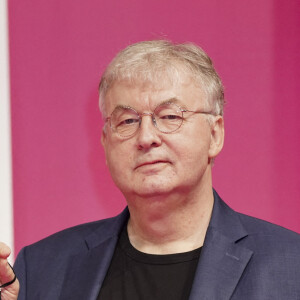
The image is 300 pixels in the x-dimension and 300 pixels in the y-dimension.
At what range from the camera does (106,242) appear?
6.37 ft

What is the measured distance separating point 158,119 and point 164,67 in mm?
159

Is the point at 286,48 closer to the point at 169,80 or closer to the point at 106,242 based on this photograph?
the point at 169,80

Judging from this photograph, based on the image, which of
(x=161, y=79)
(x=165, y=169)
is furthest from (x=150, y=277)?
(x=161, y=79)

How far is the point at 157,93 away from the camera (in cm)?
178

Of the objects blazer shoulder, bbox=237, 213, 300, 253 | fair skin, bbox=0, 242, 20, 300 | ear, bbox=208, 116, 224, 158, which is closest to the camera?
fair skin, bbox=0, 242, 20, 300

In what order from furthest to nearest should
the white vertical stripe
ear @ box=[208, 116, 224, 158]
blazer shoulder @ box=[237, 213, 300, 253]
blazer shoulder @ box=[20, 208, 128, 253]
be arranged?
the white vertical stripe < blazer shoulder @ box=[20, 208, 128, 253] < ear @ box=[208, 116, 224, 158] < blazer shoulder @ box=[237, 213, 300, 253]

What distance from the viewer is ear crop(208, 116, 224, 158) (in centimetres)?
188

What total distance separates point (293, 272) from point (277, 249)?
9 cm

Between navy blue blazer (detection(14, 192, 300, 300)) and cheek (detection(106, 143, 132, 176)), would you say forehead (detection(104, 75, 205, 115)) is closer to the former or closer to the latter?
cheek (detection(106, 143, 132, 176))

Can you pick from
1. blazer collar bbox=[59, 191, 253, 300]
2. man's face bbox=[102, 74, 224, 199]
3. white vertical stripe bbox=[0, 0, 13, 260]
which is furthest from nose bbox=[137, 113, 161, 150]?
white vertical stripe bbox=[0, 0, 13, 260]

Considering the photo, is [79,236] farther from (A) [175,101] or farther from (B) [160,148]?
(A) [175,101]

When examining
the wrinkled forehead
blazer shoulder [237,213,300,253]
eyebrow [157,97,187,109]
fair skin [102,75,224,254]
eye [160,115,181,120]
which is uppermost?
the wrinkled forehead

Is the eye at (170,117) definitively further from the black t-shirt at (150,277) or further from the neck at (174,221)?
the black t-shirt at (150,277)

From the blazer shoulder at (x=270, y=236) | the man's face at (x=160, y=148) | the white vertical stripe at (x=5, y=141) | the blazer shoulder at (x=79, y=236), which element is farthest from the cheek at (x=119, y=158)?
the white vertical stripe at (x=5, y=141)
